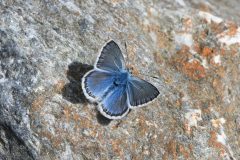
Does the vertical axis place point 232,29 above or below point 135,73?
above

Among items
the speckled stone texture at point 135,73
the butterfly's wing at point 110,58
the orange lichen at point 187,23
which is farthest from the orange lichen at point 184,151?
the orange lichen at point 187,23

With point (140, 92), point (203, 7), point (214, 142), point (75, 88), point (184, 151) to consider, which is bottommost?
point (184, 151)

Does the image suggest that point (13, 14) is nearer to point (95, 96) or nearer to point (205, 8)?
point (95, 96)

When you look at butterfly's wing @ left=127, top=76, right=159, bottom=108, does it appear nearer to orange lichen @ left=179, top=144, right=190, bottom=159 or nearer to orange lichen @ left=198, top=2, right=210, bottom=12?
orange lichen @ left=179, top=144, right=190, bottom=159

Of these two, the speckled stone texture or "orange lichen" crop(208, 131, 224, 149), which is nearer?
the speckled stone texture

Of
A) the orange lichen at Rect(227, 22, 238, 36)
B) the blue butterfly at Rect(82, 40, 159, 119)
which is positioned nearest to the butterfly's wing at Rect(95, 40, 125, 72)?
the blue butterfly at Rect(82, 40, 159, 119)

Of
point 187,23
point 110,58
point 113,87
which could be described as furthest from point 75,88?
point 187,23

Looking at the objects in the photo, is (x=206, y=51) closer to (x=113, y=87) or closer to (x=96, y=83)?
(x=113, y=87)

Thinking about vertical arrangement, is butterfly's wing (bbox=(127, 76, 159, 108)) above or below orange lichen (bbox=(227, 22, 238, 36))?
below

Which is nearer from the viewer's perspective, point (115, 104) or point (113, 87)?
point (115, 104)
